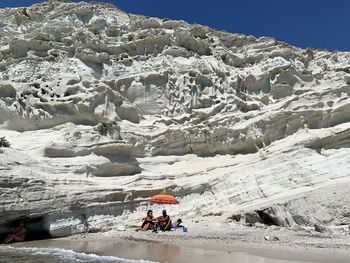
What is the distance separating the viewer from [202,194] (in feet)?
68.2

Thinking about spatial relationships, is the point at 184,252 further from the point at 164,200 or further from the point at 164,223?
the point at 164,200

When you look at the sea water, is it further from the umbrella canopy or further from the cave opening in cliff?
the umbrella canopy

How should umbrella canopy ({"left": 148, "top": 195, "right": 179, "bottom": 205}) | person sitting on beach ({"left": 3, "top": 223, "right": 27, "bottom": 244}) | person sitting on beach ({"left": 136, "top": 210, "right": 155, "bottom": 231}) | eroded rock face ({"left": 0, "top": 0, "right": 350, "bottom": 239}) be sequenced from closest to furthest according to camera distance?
person sitting on beach ({"left": 3, "top": 223, "right": 27, "bottom": 244}), person sitting on beach ({"left": 136, "top": 210, "right": 155, "bottom": 231}), eroded rock face ({"left": 0, "top": 0, "right": 350, "bottom": 239}), umbrella canopy ({"left": 148, "top": 195, "right": 179, "bottom": 205})

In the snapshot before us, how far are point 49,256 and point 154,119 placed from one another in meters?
14.3

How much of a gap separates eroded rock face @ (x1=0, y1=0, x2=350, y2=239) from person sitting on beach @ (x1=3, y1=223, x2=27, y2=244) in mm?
398

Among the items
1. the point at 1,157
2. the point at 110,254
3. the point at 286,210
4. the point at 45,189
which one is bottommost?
the point at 110,254

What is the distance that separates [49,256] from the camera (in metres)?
12.0

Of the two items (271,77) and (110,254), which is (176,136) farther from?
(110,254)

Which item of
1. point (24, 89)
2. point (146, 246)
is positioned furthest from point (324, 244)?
point (24, 89)

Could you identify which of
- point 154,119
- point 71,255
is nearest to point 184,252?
point 71,255

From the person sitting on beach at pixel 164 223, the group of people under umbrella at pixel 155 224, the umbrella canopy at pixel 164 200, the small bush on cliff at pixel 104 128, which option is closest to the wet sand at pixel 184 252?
the group of people under umbrella at pixel 155 224

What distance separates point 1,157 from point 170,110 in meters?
11.5

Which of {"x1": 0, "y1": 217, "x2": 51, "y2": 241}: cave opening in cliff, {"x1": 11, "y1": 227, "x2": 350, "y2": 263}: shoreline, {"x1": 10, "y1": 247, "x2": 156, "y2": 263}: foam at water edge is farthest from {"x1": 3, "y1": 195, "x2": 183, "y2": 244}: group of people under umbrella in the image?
{"x1": 10, "y1": 247, "x2": 156, "y2": 263}: foam at water edge

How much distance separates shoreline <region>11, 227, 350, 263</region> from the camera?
10930 mm
